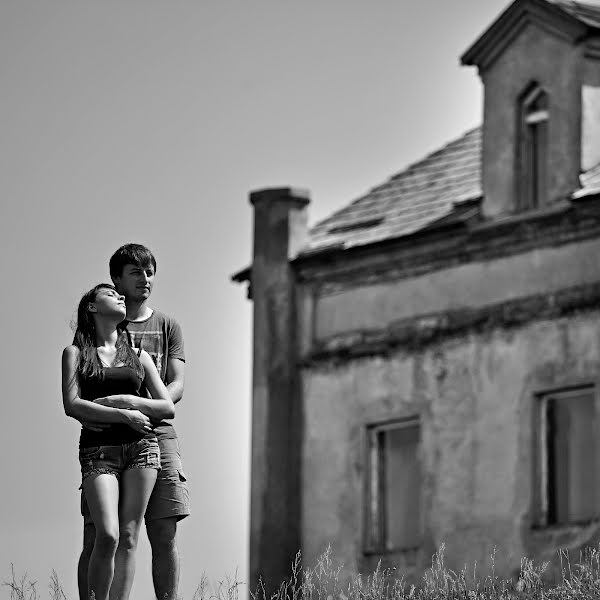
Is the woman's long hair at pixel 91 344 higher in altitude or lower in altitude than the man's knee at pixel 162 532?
higher

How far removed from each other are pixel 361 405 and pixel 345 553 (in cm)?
171

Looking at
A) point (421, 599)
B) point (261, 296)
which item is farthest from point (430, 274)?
point (421, 599)

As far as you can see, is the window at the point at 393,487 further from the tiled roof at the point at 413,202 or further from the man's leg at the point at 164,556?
the man's leg at the point at 164,556

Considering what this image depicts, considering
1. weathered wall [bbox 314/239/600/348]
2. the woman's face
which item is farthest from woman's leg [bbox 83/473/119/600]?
weathered wall [bbox 314/239/600/348]

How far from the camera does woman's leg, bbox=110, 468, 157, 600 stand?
42.9 ft

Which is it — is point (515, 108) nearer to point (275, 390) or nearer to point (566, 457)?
point (566, 457)

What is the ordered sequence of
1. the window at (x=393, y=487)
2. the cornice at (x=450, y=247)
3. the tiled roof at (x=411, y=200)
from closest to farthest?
the cornice at (x=450, y=247) → the window at (x=393, y=487) → the tiled roof at (x=411, y=200)

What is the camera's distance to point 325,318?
27484 mm

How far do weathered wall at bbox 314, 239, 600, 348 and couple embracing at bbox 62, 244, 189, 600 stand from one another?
11.6m

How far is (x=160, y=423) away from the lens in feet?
43.5

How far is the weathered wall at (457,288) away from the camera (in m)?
24.7

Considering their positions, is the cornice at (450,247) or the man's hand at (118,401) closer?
the man's hand at (118,401)

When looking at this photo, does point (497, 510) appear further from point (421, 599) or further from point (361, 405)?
point (421, 599)

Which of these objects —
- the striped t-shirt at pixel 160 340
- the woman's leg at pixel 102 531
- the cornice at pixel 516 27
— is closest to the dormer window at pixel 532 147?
the cornice at pixel 516 27
